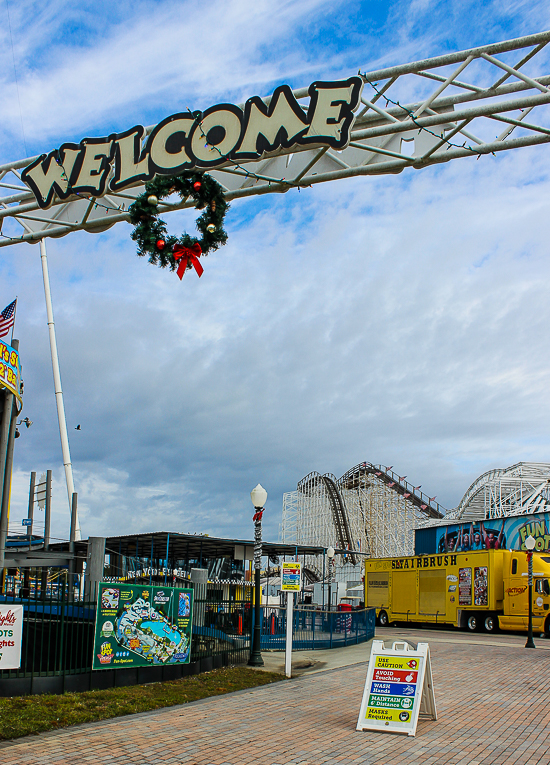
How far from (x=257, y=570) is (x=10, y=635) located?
5.82 m

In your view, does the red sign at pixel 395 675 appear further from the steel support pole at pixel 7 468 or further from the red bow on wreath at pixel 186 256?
the steel support pole at pixel 7 468

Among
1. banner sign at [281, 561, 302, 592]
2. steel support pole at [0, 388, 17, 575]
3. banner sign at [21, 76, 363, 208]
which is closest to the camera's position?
banner sign at [21, 76, 363, 208]

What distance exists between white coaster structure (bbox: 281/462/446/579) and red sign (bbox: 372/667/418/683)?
44471mm

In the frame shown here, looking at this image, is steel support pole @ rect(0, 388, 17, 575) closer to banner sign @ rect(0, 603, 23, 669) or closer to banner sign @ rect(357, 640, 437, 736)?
banner sign @ rect(0, 603, 23, 669)

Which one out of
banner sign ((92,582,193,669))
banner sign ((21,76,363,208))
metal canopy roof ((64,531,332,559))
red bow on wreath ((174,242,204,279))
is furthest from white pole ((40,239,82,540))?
red bow on wreath ((174,242,204,279))

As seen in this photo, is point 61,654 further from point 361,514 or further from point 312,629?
point 361,514

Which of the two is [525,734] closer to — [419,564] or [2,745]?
[2,745]

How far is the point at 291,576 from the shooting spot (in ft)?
45.6

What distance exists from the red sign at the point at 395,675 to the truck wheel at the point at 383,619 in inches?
957

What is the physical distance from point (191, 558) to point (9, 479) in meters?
18.6

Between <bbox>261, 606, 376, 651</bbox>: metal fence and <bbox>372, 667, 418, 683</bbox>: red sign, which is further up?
<bbox>372, 667, 418, 683</bbox>: red sign

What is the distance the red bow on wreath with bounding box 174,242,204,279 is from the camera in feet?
28.8

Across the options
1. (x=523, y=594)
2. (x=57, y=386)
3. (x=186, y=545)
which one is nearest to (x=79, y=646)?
(x=523, y=594)

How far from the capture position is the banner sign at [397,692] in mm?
8633
